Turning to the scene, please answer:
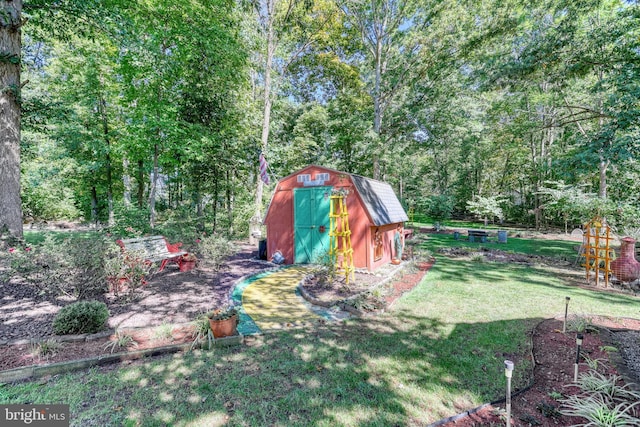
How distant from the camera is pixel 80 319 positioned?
389cm

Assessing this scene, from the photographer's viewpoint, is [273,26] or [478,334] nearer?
[478,334]

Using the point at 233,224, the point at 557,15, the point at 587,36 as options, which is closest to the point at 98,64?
the point at 233,224

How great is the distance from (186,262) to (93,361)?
4.81 m

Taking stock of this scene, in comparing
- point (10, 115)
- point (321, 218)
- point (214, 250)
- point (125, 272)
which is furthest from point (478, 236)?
point (10, 115)

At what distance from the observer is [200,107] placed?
1263cm

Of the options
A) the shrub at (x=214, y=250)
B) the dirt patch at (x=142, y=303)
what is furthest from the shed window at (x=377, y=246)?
the shrub at (x=214, y=250)

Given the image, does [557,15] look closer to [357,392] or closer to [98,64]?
[357,392]

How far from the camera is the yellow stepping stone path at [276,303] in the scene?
5.00 m

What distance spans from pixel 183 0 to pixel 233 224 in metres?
10.4

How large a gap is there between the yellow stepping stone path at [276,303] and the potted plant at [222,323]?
0.70 meters

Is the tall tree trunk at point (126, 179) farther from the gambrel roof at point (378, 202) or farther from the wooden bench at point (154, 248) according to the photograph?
the gambrel roof at point (378, 202)

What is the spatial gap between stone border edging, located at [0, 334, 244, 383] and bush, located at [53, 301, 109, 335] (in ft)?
2.63

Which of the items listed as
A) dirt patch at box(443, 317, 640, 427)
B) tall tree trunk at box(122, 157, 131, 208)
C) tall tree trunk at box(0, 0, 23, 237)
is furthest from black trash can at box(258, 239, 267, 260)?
tall tree trunk at box(122, 157, 131, 208)

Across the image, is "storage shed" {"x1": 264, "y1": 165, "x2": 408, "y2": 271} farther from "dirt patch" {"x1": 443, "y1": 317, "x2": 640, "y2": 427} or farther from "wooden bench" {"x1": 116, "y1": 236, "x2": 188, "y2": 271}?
"dirt patch" {"x1": 443, "y1": 317, "x2": 640, "y2": 427}
